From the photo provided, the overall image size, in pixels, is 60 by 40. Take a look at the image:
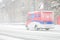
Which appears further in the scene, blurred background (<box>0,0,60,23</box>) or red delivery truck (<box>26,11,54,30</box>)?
blurred background (<box>0,0,60,23</box>)

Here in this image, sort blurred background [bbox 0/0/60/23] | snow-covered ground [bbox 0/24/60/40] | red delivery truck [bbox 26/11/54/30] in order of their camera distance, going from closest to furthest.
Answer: snow-covered ground [bbox 0/24/60/40], red delivery truck [bbox 26/11/54/30], blurred background [bbox 0/0/60/23]

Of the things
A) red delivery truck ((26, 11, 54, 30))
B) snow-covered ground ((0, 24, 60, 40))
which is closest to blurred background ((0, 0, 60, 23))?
red delivery truck ((26, 11, 54, 30))

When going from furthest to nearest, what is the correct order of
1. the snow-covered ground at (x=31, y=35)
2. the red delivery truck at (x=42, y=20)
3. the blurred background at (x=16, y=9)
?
the blurred background at (x=16, y=9) < the red delivery truck at (x=42, y=20) < the snow-covered ground at (x=31, y=35)

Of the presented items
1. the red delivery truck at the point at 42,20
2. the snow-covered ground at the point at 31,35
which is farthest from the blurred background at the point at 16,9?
the snow-covered ground at the point at 31,35

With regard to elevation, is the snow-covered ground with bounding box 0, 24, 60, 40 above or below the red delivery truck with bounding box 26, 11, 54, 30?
below

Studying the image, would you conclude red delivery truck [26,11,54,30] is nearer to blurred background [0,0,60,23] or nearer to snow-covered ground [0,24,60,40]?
snow-covered ground [0,24,60,40]

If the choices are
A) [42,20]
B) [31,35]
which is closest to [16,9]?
[42,20]

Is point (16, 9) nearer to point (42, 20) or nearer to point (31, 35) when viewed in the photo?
point (42, 20)

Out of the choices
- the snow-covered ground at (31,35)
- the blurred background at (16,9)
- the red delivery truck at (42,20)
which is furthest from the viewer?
the blurred background at (16,9)

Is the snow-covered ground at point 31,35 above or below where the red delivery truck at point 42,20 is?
below

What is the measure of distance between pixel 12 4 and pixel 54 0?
73392 millimetres

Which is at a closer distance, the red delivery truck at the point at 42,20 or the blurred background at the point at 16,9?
the red delivery truck at the point at 42,20

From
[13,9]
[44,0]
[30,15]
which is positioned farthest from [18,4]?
[44,0]

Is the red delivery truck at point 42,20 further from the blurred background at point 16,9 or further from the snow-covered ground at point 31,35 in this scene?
the blurred background at point 16,9
